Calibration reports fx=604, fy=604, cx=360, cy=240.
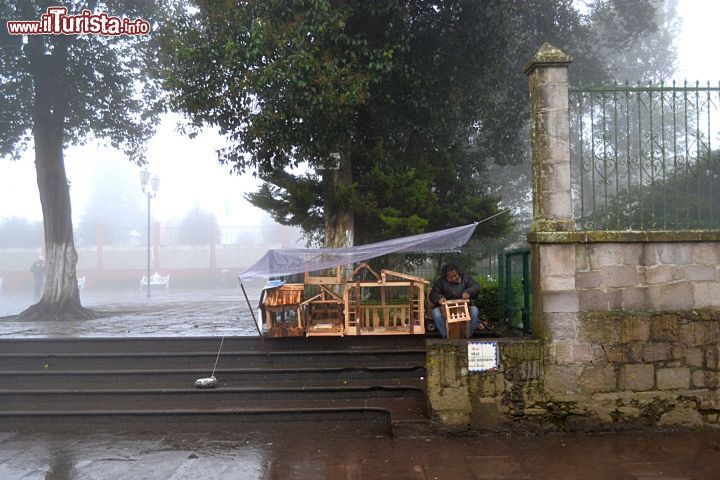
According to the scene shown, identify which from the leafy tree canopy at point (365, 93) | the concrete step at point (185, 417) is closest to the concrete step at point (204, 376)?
the concrete step at point (185, 417)

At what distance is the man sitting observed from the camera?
24.3ft

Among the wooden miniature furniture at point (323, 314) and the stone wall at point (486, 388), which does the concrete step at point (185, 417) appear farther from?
the wooden miniature furniture at point (323, 314)

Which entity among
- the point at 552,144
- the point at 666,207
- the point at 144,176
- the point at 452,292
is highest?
the point at 144,176

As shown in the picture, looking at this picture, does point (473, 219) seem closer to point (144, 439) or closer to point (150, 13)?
point (144, 439)

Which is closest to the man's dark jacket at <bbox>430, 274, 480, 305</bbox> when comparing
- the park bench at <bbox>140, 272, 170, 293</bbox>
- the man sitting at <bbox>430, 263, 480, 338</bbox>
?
the man sitting at <bbox>430, 263, 480, 338</bbox>

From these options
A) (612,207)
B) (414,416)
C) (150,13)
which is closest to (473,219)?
(612,207)

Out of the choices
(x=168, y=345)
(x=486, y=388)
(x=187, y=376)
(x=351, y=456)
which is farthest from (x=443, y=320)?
(x=168, y=345)

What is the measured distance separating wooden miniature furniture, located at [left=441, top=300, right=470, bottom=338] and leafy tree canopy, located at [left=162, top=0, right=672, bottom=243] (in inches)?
141

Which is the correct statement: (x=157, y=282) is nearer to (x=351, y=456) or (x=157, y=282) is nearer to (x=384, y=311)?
(x=384, y=311)

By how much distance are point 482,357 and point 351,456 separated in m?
1.59

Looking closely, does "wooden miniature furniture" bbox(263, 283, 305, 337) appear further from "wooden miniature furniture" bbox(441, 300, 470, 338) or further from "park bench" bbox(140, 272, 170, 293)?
"park bench" bbox(140, 272, 170, 293)

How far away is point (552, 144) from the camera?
6.12 meters

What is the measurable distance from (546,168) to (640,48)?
3086 cm

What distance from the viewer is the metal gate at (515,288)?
22.0 feet
